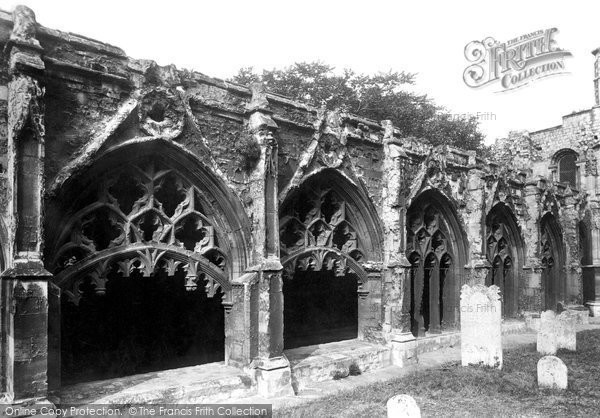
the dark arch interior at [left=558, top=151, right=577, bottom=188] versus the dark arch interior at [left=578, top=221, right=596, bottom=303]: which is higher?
the dark arch interior at [left=558, top=151, right=577, bottom=188]

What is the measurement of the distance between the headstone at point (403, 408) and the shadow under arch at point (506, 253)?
31.7ft

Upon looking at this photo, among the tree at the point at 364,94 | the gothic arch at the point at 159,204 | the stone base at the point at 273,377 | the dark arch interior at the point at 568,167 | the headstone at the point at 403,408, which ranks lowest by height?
the stone base at the point at 273,377

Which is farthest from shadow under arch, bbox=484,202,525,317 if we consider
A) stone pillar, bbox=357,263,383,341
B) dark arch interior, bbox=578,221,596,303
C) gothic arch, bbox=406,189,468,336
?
dark arch interior, bbox=578,221,596,303

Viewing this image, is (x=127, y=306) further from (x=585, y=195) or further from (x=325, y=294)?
(x=585, y=195)

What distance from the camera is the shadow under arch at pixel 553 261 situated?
16141 millimetres

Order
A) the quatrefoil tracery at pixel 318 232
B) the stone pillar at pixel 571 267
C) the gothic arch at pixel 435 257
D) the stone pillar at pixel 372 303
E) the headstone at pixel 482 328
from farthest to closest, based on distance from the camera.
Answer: the stone pillar at pixel 571 267
the gothic arch at pixel 435 257
the stone pillar at pixel 372 303
the headstone at pixel 482 328
the quatrefoil tracery at pixel 318 232

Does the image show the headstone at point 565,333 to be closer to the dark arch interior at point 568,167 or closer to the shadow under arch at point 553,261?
the shadow under arch at point 553,261

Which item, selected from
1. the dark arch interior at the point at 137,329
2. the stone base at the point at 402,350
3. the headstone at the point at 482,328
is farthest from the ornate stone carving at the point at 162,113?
the headstone at the point at 482,328

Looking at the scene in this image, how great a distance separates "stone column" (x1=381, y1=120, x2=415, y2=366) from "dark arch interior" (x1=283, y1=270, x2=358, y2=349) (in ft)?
8.70

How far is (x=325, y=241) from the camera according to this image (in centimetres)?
932

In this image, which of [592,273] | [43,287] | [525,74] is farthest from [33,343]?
[525,74]

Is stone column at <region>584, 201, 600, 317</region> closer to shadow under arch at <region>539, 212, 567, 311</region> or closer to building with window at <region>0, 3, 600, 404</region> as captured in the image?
shadow under arch at <region>539, 212, 567, 311</region>

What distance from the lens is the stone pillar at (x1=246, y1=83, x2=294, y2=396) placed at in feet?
25.1

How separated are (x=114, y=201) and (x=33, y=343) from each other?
2068 mm
